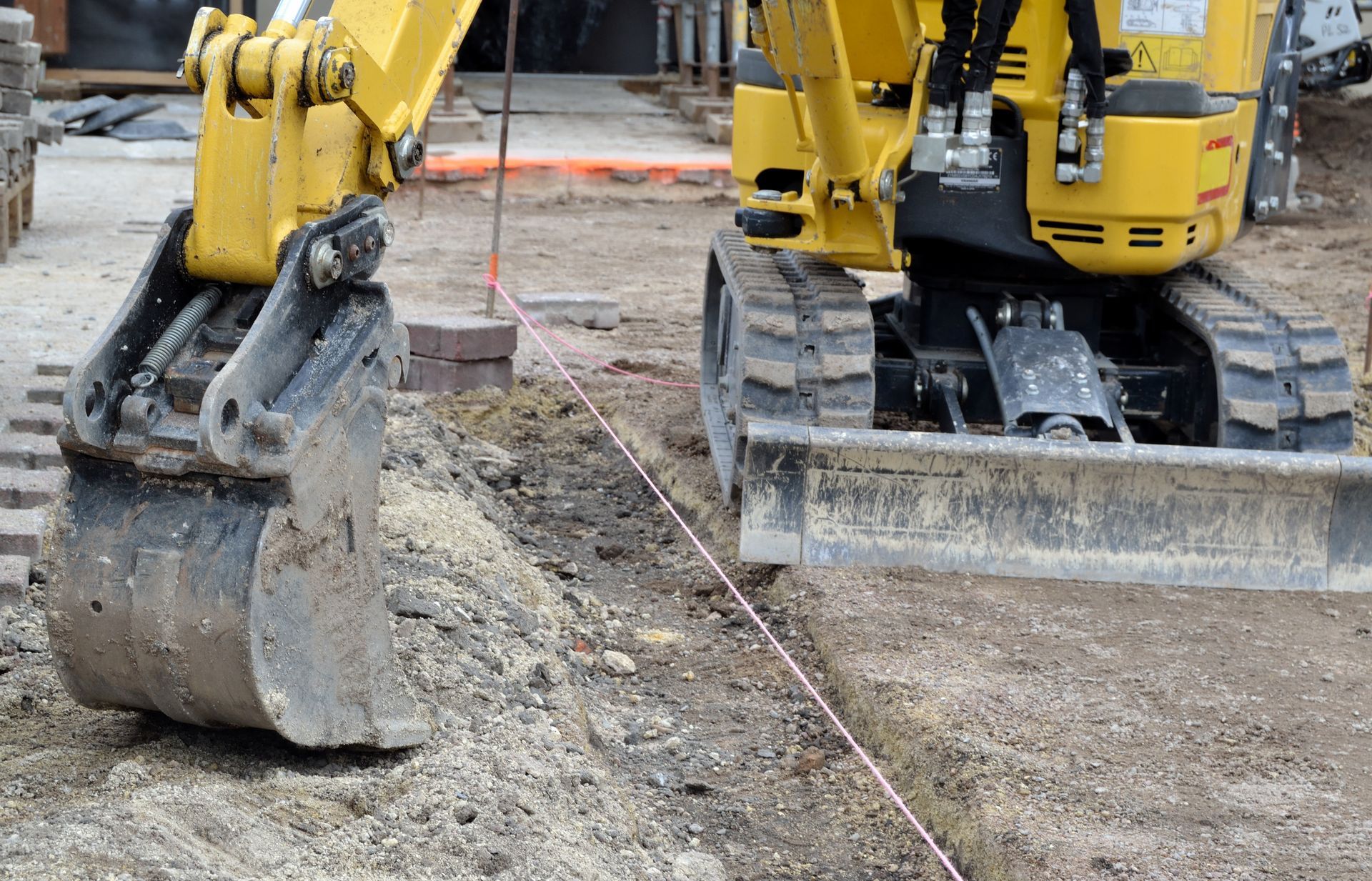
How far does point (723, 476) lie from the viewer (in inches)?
262

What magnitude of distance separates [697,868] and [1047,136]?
3504 mm

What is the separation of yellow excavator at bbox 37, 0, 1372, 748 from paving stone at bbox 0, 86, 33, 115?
6.29 m

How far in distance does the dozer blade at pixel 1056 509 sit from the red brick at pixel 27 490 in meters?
2.48

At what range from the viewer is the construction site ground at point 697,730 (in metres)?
3.43

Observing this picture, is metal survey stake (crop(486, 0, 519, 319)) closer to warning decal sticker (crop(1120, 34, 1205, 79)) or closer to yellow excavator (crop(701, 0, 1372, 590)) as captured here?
yellow excavator (crop(701, 0, 1372, 590))

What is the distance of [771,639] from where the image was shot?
5.45m

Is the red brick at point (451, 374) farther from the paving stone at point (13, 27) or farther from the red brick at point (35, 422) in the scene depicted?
the paving stone at point (13, 27)

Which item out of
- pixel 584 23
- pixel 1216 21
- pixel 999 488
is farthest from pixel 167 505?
pixel 584 23

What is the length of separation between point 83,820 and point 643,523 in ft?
13.0

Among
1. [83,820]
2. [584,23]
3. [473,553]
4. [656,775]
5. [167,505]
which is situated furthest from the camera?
[584,23]

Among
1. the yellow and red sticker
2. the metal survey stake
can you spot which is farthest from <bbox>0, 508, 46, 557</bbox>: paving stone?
the metal survey stake

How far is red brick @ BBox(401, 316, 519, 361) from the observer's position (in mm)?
8180

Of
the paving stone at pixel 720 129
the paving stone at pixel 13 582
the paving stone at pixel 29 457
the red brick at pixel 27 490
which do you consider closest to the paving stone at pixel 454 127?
the paving stone at pixel 720 129

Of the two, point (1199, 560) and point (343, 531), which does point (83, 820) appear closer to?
point (343, 531)
